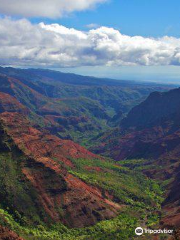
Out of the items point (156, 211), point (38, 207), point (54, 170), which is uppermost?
point (54, 170)

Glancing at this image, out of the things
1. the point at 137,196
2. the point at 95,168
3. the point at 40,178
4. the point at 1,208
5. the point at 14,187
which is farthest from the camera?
the point at 95,168

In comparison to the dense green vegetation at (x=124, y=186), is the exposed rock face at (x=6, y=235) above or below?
above

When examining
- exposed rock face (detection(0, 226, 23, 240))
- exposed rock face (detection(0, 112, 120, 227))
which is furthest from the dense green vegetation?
exposed rock face (detection(0, 226, 23, 240))

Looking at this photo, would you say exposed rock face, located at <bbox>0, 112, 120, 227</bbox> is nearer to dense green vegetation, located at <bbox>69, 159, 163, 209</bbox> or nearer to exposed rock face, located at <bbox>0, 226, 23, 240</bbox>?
dense green vegetation, located at <bbox>69, 159, 163, 209</bbox>

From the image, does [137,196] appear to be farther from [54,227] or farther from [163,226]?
[54,227]

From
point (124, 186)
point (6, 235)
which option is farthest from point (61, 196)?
point (124, 186)

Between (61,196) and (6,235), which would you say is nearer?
(6,235)

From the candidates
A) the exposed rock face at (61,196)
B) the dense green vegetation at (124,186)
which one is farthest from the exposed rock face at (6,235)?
the dense green vegetation at (124,186)

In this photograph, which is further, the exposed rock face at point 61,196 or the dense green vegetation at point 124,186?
the dense green vegetation at point 124,186

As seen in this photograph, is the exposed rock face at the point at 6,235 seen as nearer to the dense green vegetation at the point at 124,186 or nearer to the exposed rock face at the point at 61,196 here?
the exposed rock face at the point at 61,196

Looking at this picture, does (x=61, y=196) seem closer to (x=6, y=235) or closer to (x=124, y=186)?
(x=6, y=235)

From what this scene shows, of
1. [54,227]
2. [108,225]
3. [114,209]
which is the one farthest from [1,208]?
[114,209]
